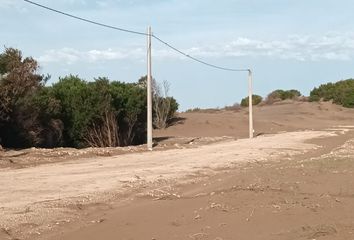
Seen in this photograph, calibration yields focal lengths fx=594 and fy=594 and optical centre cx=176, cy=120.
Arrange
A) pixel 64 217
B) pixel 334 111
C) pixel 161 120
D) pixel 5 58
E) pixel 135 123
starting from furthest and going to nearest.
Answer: pixel 334 111
pixel 161 120
pixel 135 123
pixel 5 58
pixel 64 217

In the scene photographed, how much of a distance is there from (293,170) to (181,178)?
128 inches

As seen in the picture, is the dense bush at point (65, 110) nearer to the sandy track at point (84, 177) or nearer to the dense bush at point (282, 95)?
the sandy track at point (84, 177)

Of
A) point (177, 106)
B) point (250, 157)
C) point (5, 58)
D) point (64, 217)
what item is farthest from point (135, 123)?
point (64, 217)

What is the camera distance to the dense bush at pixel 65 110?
88.4 ft

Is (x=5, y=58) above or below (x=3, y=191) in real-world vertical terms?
above

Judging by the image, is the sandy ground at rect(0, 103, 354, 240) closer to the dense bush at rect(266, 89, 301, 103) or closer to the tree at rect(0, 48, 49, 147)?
the tree at rect(0, 48, 49, 147)

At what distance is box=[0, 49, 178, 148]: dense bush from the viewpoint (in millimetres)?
26953

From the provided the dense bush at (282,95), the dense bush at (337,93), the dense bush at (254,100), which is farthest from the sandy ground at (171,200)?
the dense bush at (282,95)

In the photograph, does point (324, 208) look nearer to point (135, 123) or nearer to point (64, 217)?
point (64, 217)

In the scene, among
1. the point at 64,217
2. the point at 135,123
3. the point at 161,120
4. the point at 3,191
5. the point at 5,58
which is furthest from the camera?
the point at 161,120

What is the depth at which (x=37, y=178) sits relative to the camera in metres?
15.7

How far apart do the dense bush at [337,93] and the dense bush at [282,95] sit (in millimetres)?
7671

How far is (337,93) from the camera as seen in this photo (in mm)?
102062

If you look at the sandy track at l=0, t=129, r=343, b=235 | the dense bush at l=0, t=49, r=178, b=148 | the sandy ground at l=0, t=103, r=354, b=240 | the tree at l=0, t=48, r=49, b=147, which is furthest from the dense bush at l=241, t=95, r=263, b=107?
the sandy ground at l=0, t=103, r=354, b=240
